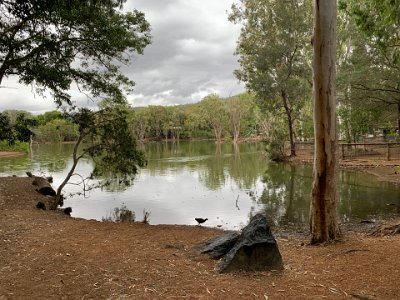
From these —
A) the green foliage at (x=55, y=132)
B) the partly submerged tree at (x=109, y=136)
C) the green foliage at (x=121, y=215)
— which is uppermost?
the green foliage at (x=55, y=132)

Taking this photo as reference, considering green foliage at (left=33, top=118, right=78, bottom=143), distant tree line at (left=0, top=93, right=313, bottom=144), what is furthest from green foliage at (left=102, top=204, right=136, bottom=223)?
green foliage at (left=33, top=118, right=78, bottom=143)

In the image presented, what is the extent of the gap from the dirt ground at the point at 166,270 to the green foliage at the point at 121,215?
444 centimetres

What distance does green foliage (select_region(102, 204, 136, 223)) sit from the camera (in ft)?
41.0

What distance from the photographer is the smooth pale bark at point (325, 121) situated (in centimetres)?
663

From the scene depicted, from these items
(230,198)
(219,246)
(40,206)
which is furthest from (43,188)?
(219,246)

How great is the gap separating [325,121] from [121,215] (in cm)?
889

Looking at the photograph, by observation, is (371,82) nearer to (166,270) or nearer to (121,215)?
(121,215)

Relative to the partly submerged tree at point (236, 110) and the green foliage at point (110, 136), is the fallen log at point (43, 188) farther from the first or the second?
the partly submerged tree at point (236, 110)

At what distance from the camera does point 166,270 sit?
5.25m

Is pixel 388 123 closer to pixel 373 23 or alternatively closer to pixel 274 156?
pixel 274 156

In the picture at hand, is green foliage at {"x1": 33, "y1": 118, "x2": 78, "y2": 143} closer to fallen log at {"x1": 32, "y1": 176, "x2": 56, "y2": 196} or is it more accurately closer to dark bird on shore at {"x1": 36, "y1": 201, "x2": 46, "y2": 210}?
fallen log at {"x1": 32, "y1": 176, "x2": 56, "y2": 196}

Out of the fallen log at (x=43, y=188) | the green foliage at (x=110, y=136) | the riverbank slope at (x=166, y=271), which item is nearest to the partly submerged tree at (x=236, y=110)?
the fallen log at (x=43, y=188)

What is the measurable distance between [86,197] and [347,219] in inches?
456

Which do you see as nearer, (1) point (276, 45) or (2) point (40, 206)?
(2) point (40, 206)
